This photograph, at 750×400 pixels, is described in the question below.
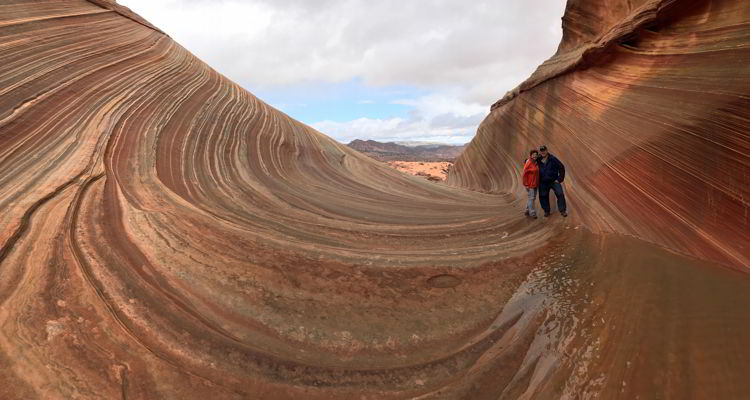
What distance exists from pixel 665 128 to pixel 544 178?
5.46 feet

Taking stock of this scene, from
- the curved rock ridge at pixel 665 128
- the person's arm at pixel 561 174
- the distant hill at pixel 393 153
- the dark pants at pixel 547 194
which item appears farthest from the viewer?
the distant hill at pixel 393 153

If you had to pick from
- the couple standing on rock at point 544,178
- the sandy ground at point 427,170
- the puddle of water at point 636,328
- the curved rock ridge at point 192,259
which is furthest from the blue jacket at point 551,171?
the sandy ground at point 427,170

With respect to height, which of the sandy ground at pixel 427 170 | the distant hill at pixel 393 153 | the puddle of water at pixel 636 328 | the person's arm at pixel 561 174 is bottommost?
the puddle of water at pixel 636 328

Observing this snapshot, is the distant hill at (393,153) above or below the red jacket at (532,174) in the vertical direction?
above

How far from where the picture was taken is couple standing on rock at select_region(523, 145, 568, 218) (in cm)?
577

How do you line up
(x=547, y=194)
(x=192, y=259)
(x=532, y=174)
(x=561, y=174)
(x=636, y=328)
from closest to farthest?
1. (x=636, y=328)
2. (x=192, y=259)
3. (x=561, y=174)
4. (x=547, y=194)
5. (x=532, y=174)

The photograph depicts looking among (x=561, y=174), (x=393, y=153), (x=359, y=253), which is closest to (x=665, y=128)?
(x=561, y=174)

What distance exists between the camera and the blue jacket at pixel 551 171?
18.8 feet

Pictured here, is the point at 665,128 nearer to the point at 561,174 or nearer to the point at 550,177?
the point at 561,174

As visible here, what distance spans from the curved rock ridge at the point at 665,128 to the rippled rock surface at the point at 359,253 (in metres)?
0.03

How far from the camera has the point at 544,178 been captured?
5.89m

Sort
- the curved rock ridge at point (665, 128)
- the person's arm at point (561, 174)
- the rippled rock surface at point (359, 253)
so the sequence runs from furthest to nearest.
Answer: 1. the person's arm at point (561, 174)
2. the curved rock ridge at point (665, 128)
3. the rippled rock surface at point (359, 253)

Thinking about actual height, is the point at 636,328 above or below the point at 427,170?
below

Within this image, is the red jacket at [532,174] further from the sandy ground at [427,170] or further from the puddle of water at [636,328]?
the sandy ground at [427,170]
